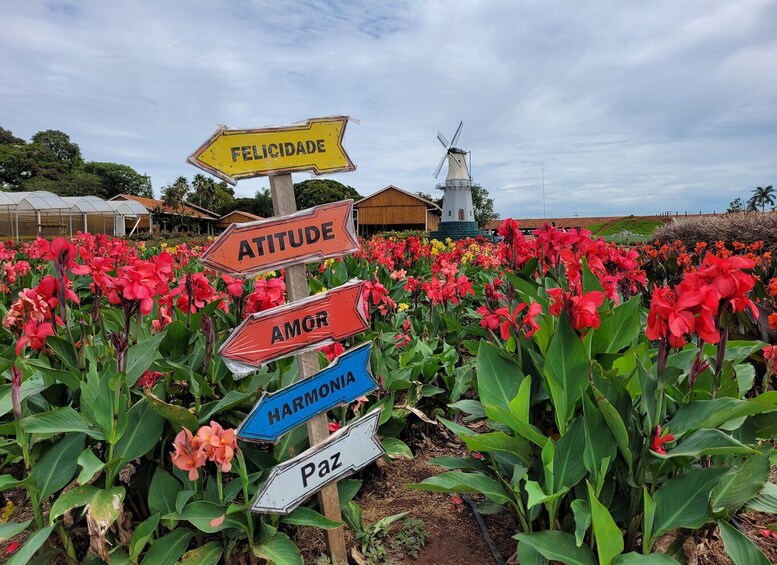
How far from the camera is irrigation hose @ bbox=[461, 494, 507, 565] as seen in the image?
1986mm

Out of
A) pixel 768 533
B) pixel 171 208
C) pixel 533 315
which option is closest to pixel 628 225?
pixel 171 208

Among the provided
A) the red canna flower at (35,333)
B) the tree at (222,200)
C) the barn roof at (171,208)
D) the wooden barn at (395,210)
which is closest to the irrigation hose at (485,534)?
the red canna flower at (35,333)

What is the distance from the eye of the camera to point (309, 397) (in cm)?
196

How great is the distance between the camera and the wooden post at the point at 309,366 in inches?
77.8

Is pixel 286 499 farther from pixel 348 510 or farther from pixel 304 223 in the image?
pixel 304 223

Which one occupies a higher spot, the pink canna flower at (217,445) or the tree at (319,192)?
the tree at (319,192)

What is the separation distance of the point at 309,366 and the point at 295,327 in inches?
8.0

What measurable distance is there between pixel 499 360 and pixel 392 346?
121 cm

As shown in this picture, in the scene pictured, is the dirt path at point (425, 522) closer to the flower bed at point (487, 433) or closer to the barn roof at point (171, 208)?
the flower bed at point (487, 433)

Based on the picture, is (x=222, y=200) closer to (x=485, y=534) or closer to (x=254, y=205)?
(x=254, y=205)

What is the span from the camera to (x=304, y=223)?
1933 mm

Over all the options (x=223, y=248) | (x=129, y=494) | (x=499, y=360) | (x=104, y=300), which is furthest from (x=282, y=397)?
(x=104, y=300)

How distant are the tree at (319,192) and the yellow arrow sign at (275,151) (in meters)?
54.4

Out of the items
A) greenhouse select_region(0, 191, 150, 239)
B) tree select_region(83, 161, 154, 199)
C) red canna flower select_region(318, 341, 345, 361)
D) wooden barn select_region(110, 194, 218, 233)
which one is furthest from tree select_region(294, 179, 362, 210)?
red canna flower select_region(318, 341, 345, 361)
